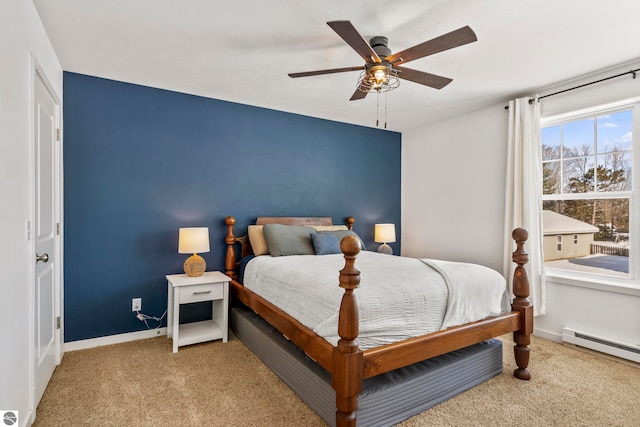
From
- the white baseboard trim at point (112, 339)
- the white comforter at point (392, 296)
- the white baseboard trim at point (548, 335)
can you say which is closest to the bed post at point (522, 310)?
the white comforter at point (392, 296)

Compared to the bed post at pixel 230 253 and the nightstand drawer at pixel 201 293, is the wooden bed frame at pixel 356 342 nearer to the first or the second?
the nightstand drawer at pixel 201 293

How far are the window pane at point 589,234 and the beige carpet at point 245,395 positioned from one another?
2.84 ft

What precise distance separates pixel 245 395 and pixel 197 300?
1.10m

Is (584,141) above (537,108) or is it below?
below

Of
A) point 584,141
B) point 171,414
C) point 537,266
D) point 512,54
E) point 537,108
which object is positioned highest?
point 512,54

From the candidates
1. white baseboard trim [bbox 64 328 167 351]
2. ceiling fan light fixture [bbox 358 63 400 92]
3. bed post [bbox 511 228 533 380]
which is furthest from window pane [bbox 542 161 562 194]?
Answer: white baseboard trim [bbox 64 328 167 351]

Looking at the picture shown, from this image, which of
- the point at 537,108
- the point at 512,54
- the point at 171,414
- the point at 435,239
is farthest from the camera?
the point at 435,239

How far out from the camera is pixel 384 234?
4484 millimetres

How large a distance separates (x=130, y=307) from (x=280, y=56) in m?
2.72

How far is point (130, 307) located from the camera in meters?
3.25

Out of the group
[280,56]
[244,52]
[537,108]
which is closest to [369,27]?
[280,56]

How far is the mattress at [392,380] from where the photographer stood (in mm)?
1870

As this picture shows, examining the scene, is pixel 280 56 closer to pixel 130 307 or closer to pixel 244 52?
pixel 244 52

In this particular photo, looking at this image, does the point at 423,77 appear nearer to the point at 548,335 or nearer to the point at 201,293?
the point at 201,293
